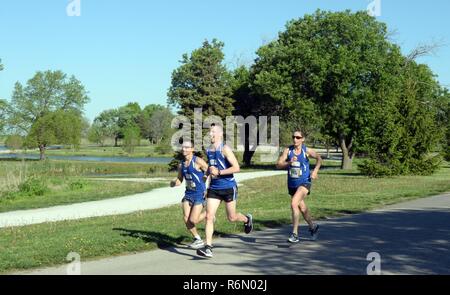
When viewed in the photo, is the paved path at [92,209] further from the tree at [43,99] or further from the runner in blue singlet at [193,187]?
the tree at [43,99]

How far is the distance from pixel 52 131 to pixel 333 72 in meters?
44.3

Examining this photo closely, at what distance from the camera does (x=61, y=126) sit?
73000mm

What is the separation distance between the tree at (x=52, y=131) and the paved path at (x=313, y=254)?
212ft

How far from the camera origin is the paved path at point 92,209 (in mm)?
14818

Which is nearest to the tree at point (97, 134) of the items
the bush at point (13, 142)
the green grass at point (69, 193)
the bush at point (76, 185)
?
the bush at point (13, 142)

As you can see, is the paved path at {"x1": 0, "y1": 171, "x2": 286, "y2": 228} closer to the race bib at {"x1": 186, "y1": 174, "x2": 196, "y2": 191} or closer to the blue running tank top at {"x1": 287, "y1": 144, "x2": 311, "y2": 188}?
the race bib at {"x1": 186, "y1": 174, "x2": 196, "y2": 191}

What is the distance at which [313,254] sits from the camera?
28.3ft

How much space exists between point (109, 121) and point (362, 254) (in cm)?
15423

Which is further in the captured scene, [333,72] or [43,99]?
[43,99]

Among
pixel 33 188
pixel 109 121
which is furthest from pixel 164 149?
pixel 109 121

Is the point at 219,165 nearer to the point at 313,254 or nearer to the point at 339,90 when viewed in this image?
the point at 313,254

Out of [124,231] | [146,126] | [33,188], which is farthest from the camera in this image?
[146,126]
